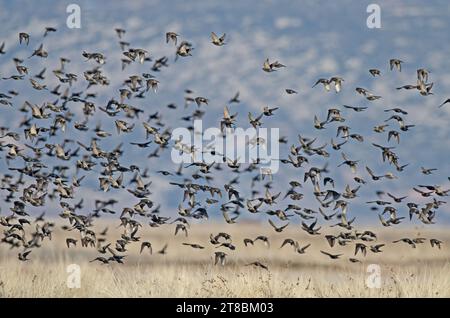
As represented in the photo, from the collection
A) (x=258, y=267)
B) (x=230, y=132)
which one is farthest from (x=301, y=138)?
(x=258, y=267)

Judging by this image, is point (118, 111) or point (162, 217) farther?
point (118, 111)

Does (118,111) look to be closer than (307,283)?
No

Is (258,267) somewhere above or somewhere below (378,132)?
below
